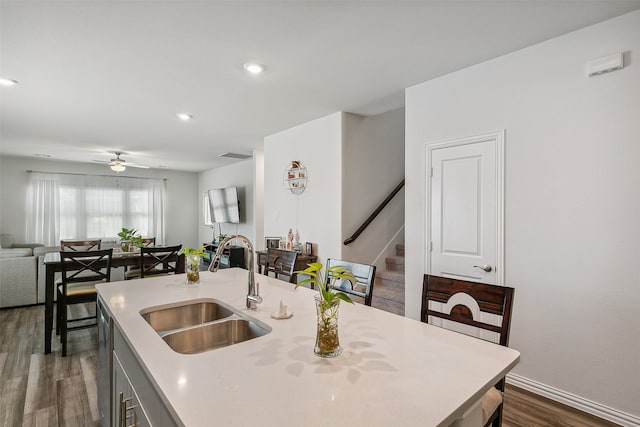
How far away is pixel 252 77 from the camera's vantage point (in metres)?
3.00

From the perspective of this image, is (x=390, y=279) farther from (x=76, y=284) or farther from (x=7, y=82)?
(x=7, y=82)

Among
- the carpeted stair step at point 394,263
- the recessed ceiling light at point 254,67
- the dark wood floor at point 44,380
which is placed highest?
the recessed ceiling light at point 254,67

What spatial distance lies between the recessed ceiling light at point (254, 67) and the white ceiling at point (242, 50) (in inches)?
2.7

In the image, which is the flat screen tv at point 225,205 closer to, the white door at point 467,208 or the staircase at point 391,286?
the staircase at point 391,286

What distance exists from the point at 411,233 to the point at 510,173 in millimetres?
1009

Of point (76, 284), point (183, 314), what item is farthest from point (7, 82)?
point (183, 314)

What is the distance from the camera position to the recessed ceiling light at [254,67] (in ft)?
8.93

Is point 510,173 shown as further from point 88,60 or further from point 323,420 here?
point 88,60

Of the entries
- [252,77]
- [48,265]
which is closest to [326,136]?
[252,77]

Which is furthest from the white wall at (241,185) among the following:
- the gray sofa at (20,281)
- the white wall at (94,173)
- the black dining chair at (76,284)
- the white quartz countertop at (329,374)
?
the white quartz countertop at (329,374)

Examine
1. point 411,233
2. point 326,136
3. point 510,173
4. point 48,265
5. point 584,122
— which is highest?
point 326,136

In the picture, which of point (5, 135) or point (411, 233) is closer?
point (411, 233)

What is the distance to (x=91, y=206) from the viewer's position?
307 inches

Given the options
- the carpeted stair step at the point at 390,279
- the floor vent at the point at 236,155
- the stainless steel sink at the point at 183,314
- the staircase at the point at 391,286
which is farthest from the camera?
the floor vent at the point at 236,155
